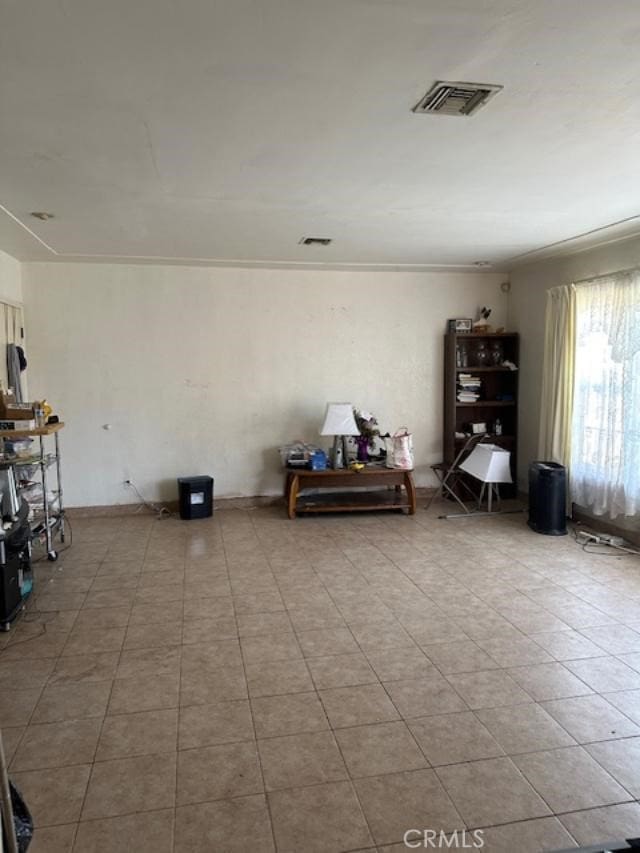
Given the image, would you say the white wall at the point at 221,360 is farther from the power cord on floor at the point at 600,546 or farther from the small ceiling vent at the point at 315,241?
the power cord on floor at the point at 600,546

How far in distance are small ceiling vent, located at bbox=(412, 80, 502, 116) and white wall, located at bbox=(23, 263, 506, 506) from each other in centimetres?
371

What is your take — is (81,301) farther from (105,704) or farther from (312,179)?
(105,704)

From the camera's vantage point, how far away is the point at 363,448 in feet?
19.5

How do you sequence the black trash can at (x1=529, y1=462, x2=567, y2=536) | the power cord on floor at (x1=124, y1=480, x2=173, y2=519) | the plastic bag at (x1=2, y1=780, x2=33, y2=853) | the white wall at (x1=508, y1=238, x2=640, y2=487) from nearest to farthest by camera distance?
the plastic bag at (x1=2, y1=780, x2=33, y2=853) < the black trash can at (x1=529, y1=462, x2=567, y2=536) < the white wall at (x1=508, y1=238, x2=640, y2=487) < the power cord on floor at (x1=124, y1=480, x2=173, y2=519)

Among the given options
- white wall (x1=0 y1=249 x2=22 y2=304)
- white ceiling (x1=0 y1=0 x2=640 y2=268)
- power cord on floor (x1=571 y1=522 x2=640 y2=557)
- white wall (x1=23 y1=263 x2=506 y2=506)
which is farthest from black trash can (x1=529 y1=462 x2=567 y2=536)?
white wall (x1=0 y1=249 x2=22 y2=304)

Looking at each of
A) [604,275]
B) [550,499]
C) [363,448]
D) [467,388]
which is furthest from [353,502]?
[604,275]

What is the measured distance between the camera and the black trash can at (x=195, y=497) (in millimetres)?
5598

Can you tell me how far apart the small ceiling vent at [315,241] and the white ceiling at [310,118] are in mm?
279

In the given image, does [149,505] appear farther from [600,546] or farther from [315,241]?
[600,546]

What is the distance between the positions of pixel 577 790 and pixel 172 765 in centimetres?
147

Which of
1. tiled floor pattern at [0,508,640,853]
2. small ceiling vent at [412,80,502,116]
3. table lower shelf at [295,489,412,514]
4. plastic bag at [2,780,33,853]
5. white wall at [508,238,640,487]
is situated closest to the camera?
plastic bag at [2,780,33,853]

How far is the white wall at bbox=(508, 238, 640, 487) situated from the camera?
5.41 metres

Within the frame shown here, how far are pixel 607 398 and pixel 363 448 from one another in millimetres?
2303

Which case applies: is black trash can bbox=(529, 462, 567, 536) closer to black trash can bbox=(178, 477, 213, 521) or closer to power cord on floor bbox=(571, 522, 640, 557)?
power cord on floor bbox=(571, 522, 640, 557)
